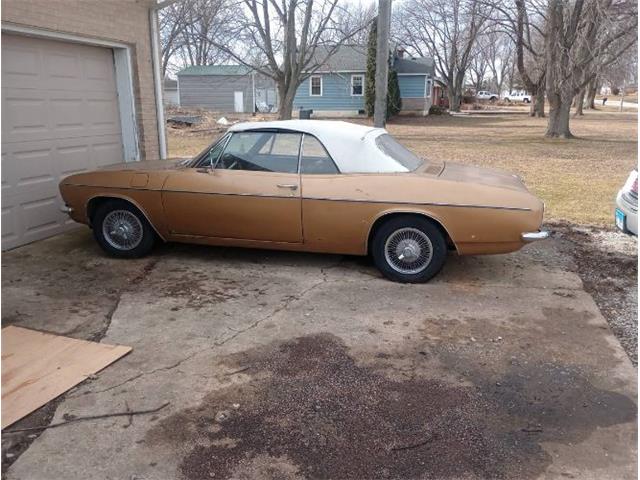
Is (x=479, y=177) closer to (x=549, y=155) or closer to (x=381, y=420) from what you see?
(x=381, y=420)

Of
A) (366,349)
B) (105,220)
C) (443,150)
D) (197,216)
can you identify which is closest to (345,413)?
(366,349)

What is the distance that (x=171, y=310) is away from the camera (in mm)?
4621

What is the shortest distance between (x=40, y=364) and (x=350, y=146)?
3.20 meters

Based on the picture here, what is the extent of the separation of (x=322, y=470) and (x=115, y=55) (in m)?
6.59

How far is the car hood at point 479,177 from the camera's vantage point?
5188mm

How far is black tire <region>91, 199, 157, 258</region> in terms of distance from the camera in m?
5.86

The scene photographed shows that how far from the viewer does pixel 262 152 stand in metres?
5.55

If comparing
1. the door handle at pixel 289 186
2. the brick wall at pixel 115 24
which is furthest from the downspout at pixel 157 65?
the door handle at pixel 289 186

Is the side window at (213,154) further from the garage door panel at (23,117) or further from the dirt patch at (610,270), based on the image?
the dirt patch at (610,270)

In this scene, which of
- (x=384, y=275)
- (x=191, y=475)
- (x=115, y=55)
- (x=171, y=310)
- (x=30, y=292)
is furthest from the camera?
(x=115, y=55)

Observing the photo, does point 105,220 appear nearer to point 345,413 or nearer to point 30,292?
point 30,292

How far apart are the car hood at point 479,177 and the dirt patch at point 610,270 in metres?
1.14

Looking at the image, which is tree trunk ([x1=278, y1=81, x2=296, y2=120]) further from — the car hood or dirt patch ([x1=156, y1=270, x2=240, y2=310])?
dirt patch ([x1=156, y1=270, x2=240, y2=310])

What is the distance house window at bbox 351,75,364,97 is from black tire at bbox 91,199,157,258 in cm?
3268
